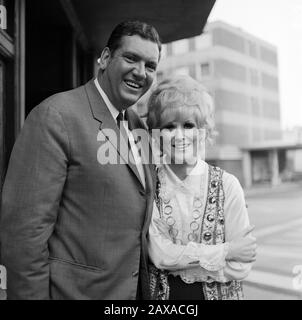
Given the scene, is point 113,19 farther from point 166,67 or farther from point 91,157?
point 166,67

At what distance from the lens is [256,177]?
23078 mm

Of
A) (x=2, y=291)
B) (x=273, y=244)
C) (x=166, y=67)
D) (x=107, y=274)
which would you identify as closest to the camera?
(x=107, y=274)

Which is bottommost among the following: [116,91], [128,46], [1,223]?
[1,223]

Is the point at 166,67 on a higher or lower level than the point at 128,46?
higher

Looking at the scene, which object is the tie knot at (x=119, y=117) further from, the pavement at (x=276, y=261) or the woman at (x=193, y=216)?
the pavement at (x=276, y=261)

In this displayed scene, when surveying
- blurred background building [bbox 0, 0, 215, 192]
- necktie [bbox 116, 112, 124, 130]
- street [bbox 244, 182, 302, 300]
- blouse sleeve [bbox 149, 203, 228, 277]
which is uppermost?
blurred background building [bbox 0, 0, 215, 192]

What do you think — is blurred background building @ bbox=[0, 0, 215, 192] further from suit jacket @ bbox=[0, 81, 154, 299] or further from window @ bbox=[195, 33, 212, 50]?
window @ bbox=[195, 33, 212, 50]

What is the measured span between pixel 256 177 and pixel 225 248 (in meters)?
23.0

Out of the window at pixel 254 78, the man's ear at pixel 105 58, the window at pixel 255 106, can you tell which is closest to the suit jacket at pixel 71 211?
the man's ear at pixel 105 58

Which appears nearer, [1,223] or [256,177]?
[1,223]

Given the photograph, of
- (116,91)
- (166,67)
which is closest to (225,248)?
(116,91)

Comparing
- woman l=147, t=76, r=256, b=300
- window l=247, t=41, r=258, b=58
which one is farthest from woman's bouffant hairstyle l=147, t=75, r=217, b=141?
window l=247, t=41, r=258, b=58

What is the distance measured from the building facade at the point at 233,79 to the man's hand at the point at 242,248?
15.9 meters

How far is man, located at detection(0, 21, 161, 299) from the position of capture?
109cm
